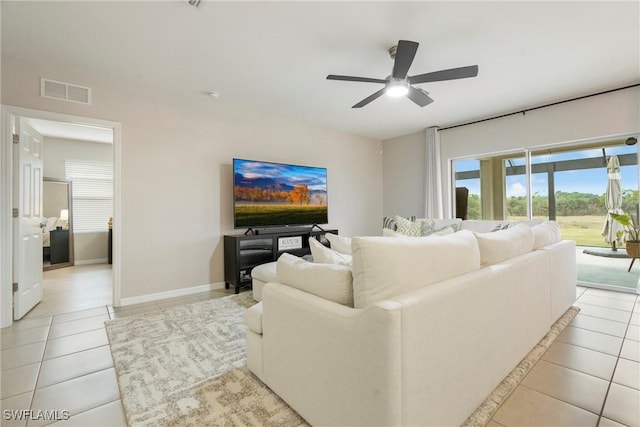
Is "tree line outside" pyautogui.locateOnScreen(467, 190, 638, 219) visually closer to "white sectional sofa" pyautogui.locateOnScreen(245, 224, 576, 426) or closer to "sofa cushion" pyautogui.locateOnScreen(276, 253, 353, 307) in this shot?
"white sectional sofa" pyautogui.locateOnScreen(245, 224, 576, 426)

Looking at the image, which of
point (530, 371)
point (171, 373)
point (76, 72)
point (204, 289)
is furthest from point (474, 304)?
point (76, 72)

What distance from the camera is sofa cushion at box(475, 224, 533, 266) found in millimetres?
1732

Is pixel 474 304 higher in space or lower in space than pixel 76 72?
lower

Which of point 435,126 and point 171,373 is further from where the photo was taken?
point 435,126

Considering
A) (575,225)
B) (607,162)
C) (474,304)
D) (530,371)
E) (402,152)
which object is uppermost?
(402,152)

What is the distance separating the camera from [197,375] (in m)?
1.82

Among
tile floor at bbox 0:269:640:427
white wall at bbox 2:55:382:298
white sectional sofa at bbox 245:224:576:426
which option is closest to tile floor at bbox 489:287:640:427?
tile floor at bbox 0:269:640:427

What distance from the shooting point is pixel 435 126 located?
16.5ft

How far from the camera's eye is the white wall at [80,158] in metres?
5.45

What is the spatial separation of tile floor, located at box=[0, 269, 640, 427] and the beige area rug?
7cm

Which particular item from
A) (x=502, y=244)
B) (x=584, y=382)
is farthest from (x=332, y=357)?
(x=584, y=382)

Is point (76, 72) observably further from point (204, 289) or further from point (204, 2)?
point (204, 289)

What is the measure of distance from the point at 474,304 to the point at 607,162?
3.90 meters

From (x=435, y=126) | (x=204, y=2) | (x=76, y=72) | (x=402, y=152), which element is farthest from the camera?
(x=402, y=152)
